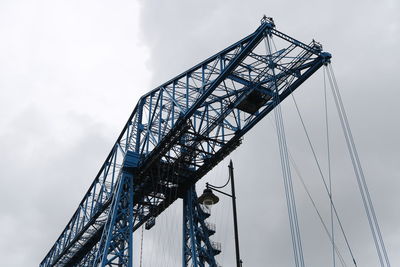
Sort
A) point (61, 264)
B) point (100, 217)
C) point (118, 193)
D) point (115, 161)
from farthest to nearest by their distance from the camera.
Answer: point (61, 264)
point (100, 217)
point (115, 161)
point (118, 193)

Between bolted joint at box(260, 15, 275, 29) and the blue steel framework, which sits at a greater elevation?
bolted joint at box(260, 15, 275, 29)


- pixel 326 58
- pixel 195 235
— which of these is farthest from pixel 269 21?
pixel 195 235

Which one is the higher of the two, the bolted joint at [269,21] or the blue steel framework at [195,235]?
the bolted joint at [269,21]

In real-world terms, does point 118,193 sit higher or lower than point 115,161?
lower

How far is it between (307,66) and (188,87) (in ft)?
24.6

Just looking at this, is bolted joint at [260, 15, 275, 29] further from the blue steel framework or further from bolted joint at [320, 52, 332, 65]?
the blue steel framework

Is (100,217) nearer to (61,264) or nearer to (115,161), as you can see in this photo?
Result: (115,161)

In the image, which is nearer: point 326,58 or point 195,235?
point 326,58

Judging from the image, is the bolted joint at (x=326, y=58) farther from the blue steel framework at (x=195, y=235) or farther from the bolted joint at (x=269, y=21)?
the blue steel framework at (x=195, y=235)

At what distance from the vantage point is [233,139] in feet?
95.5

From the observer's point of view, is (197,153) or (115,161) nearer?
(197,153)

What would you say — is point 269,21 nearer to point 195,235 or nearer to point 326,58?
point 326,58

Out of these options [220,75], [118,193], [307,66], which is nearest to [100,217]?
[118,193]

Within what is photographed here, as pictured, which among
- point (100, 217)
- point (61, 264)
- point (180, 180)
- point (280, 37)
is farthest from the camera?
point (61, 264)
